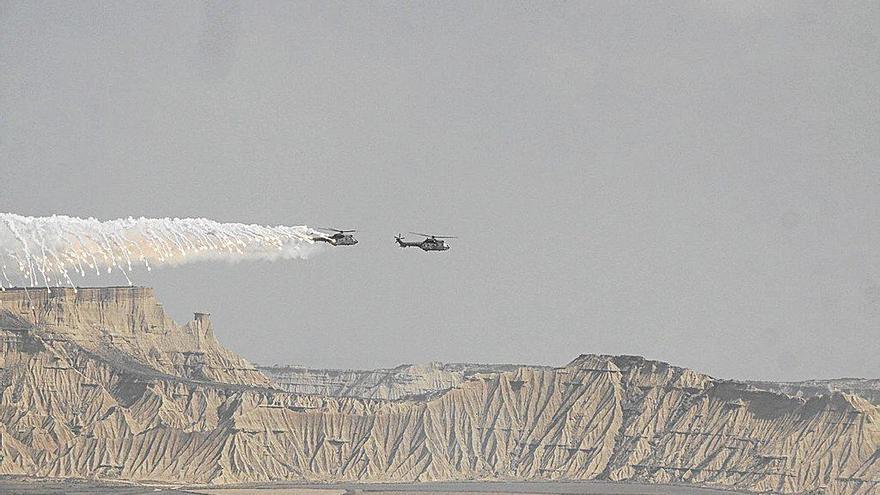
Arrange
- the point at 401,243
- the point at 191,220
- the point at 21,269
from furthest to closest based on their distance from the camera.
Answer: the point at 401,243 < the point at 191,220 < the point at 21,269

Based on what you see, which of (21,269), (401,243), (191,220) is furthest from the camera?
(401,243)

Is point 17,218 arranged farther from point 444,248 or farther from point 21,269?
point 444,248

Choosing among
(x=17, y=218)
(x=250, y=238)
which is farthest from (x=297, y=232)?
(x=17, y=218)

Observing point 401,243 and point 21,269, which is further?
point 401,243

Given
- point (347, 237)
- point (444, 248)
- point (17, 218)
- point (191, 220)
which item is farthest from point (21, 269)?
point (444, 248)

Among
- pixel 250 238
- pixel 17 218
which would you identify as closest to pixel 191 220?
pixel 250 238

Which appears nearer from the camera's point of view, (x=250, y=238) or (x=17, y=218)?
(x=17, y=218)

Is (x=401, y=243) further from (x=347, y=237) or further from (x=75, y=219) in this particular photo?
(x=75, y=219)
